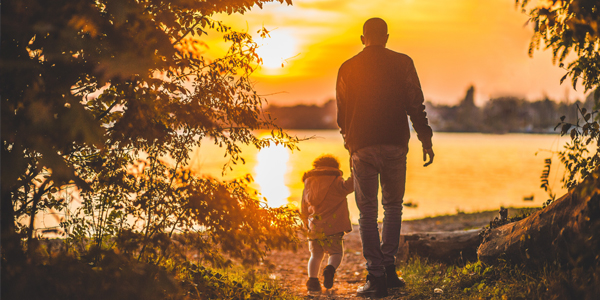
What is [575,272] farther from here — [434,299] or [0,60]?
[0,60]

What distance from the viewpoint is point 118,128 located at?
3.25 m

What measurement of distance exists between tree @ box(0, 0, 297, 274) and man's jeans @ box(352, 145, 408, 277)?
1068mm

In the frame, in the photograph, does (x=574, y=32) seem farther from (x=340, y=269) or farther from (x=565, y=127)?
(x=340, y=269)

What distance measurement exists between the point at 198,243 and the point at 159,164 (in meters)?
0.77

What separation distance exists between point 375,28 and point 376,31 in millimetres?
33

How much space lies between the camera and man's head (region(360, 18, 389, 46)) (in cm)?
463

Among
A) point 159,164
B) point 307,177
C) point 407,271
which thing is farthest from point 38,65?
point 407,271

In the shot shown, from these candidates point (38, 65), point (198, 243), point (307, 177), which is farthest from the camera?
point (307, 177)

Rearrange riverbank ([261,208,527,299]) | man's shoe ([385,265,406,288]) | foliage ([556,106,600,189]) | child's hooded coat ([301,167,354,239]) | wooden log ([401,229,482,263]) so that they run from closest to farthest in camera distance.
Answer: foliage ([556,106,600,189]) < man's shoe ([385,265,406,288]) < riverbank ([261,208,527,299]) < child's hooded coat ([301,167,354,239]) < wooden log ([401,229,482,263])

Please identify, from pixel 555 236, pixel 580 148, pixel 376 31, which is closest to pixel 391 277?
pixel 555 236

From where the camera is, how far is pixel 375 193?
4668 mm

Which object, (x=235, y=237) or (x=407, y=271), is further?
(x=407, y=271)

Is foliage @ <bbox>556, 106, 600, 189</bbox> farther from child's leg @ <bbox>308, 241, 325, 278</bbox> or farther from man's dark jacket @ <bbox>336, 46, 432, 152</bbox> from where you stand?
child's leg @ <bbox>308, 241, 325, 278</bbox>

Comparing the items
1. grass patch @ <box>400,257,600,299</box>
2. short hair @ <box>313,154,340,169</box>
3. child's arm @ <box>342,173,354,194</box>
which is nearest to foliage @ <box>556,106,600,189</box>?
grass patch @ <box>400,257,600,299</box>
